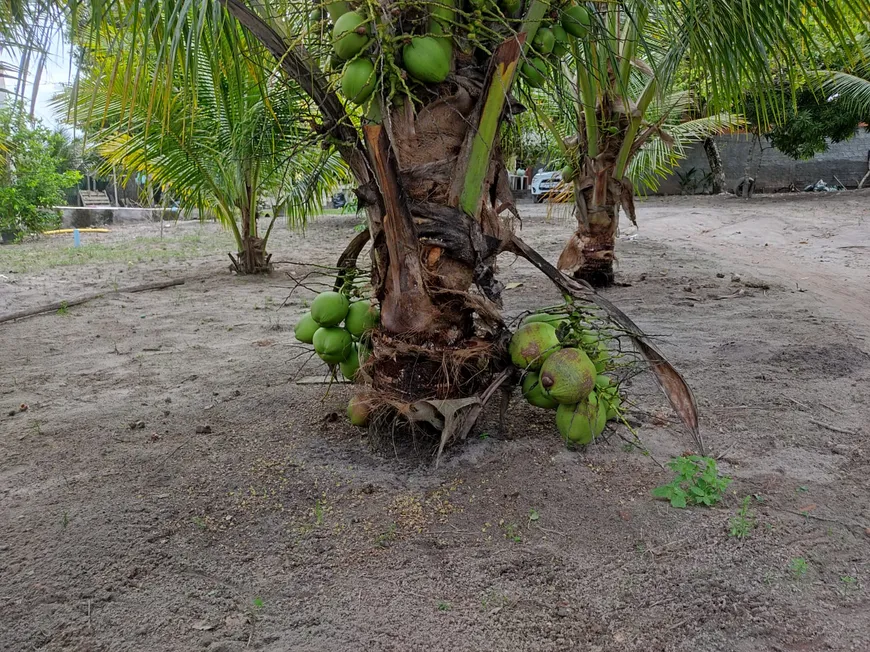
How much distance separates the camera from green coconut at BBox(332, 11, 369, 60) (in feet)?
5.77

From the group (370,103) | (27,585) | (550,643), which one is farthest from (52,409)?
(550,643)

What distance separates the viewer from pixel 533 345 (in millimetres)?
2143

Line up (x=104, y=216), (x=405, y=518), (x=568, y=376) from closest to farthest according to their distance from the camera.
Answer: (x=405, y=518), (x=568, y=376), (x=104, y=216)

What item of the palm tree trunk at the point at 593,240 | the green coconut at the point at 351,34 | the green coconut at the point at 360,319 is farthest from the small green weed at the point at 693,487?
the palm tree trunk at the point at 593,240

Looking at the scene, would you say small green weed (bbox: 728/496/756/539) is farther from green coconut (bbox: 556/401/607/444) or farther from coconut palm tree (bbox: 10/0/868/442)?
green coconut (bbox: 556/401/607/444)

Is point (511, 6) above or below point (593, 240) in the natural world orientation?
above

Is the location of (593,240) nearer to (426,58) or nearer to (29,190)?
(426,58)

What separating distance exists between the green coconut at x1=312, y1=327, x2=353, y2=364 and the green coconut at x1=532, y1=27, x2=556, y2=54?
1.16m

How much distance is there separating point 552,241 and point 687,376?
22.8ft

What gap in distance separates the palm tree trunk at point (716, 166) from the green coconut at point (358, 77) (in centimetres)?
1587

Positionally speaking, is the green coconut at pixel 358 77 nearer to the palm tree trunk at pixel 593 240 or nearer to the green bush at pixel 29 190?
the palm tree trunk at pixel 593 240

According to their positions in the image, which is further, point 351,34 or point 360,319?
point 360,319

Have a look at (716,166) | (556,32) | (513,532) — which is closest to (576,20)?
(556,32)

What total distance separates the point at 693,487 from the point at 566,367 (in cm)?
53
